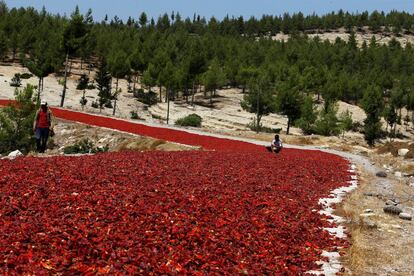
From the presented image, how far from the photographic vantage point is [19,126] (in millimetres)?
42562

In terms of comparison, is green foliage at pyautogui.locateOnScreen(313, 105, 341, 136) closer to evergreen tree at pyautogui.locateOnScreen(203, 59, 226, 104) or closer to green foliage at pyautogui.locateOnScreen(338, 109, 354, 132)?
green foliage at pyautogui.locateOnScreen(338, 109, 354, 132)

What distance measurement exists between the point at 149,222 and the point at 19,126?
37331 millimetres

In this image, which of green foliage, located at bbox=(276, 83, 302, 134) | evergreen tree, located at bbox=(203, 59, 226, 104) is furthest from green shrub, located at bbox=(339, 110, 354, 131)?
evergreen tree, located at bbox=(203, 59, 226, 104)

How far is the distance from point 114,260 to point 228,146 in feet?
103

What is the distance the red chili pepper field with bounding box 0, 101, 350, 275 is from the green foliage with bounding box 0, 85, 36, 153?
2533 cm

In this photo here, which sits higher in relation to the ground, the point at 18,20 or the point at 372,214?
the point at 18,20

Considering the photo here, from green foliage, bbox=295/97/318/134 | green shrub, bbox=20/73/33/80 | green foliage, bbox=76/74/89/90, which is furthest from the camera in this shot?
green shrub, bbox=20/73/33/80

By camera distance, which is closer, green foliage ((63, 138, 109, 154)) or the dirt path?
the dirt path

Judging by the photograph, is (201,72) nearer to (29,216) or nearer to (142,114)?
(142,114)

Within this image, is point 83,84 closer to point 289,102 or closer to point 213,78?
point 213,78

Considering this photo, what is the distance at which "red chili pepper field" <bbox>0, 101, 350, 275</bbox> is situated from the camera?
7.61 meters

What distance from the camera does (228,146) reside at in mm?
38562

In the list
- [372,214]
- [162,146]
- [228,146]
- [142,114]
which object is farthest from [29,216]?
[142,114]

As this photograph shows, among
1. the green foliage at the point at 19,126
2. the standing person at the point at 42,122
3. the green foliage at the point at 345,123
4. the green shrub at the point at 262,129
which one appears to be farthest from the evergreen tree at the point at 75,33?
the green foliage at the point at 345,123
